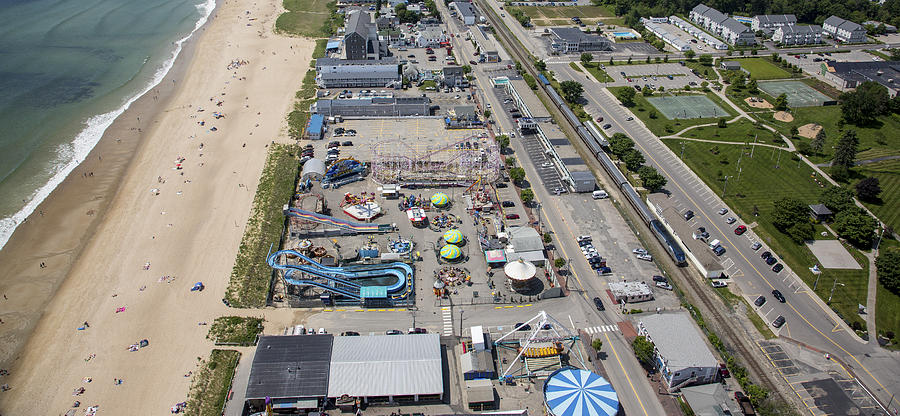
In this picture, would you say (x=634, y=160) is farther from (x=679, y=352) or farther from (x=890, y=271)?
(x=679, y=352)

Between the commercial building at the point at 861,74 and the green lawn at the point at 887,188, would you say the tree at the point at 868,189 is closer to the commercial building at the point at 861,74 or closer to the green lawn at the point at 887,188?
the green lawn at the point at 887,188

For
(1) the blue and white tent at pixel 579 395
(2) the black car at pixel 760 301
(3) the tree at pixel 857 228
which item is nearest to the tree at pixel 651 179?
(3) the tree at pixel 857 228

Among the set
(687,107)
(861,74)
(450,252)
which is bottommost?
(450,252)

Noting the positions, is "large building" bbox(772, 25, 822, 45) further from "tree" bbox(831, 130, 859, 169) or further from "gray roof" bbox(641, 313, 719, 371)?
"gray roof" bbox(641, 313, 719, 371)

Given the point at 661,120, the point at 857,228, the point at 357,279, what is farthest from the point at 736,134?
the point at 357,279

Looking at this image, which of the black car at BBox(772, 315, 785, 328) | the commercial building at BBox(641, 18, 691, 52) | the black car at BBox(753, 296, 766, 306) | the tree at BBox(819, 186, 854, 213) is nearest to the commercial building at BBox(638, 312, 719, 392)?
the black car at BBox(772, 315, 785, 328)
